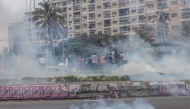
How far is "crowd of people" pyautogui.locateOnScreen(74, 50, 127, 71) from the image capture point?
36531 mm

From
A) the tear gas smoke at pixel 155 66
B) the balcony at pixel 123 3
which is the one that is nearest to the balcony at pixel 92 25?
the balcony at pixel 123 3

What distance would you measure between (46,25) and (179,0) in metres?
33.9

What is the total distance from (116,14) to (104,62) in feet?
176

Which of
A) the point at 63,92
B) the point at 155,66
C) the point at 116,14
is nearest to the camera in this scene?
the point at 63,92

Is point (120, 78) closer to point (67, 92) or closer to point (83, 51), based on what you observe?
point (67, 92)

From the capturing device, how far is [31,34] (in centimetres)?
12631

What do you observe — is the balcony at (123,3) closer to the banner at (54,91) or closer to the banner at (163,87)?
the banner at (163,87)

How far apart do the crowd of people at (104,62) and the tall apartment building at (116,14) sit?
3716 cm

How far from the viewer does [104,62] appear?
124 ft

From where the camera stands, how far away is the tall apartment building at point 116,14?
73131 millimetres

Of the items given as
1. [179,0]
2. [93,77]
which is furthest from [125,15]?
[93,77]

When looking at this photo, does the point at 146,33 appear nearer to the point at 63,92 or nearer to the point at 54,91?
the point at 63,92

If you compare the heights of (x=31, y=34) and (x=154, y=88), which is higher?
(x=31, y=34)

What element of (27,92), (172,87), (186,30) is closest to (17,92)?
(27,92)
